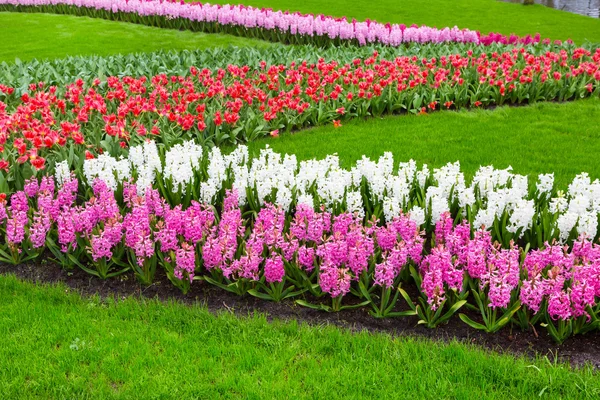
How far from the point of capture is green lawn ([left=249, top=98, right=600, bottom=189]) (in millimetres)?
8102

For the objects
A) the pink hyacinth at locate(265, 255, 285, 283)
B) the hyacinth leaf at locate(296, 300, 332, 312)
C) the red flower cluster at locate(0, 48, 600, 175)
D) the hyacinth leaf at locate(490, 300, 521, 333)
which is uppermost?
the red flower cluster at locate(0, 48, 600, 175)

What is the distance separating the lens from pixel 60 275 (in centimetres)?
534

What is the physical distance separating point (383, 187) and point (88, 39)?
1525 cm

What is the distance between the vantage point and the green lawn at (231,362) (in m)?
3.81

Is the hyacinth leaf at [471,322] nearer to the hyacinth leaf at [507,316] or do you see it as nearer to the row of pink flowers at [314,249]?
the hyacinth leaf at [507,316]

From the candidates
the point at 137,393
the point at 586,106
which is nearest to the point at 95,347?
the point at 137,393

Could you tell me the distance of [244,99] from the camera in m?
9.20

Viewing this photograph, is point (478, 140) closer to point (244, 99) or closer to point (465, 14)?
point (244, 99)

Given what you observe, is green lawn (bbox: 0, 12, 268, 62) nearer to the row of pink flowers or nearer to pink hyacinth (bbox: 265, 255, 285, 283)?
the row of pink flowers

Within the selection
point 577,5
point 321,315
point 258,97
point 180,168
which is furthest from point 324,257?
point 577,5

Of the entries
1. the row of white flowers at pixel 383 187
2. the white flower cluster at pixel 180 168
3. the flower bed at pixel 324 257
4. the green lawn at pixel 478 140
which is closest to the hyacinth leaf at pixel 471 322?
the flower bed at pixel 324 257

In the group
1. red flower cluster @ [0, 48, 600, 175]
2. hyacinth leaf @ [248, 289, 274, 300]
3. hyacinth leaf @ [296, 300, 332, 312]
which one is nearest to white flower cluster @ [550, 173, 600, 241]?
hyacinth leaf @ [296, 300, 332, 312]

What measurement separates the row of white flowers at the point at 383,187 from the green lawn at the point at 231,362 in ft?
4.23

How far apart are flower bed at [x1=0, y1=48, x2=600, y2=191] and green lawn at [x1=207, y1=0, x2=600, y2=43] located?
11414 millimetres
